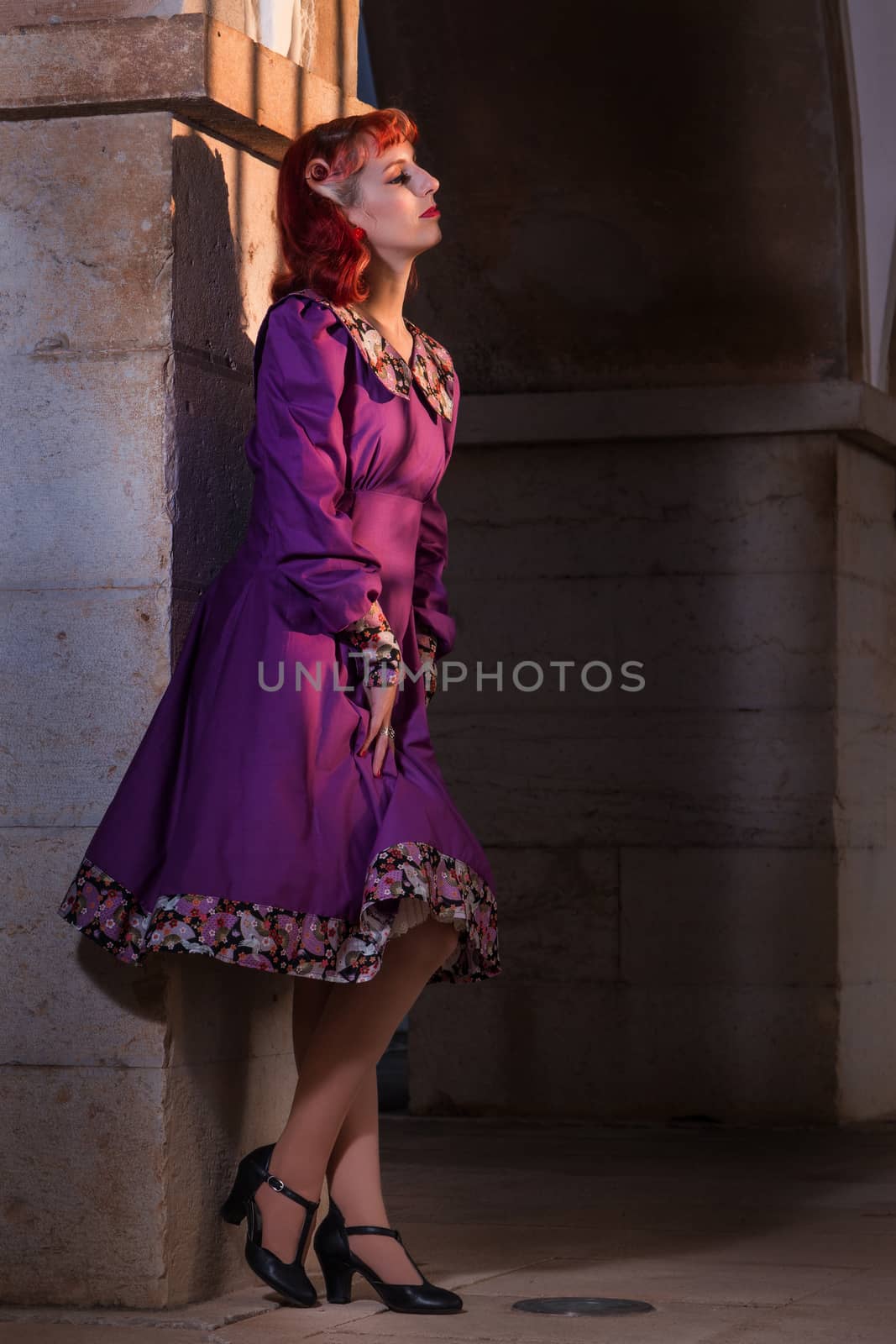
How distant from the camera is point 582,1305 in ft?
13.4

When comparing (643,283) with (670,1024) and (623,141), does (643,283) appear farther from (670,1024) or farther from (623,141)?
(670,1024)

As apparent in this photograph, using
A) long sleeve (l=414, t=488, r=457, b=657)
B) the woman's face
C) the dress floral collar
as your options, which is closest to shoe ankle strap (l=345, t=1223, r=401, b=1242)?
long sleeve (l=414, t=488, r=457, b=657)

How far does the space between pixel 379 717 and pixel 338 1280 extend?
3.38ft

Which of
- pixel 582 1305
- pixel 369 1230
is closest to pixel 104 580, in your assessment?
pixel 369 1230

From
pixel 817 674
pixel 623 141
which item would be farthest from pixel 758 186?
pixel 817 674

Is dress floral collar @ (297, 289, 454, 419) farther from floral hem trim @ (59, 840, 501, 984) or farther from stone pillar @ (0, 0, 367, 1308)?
floral hem trim @ (59, 840, 501, 984)

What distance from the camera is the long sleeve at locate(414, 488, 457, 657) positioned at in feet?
14.5

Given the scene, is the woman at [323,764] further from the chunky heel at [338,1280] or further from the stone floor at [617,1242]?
the stone floor at [617,1242]

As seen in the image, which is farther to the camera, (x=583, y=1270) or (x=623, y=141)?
(x=623, y=141)

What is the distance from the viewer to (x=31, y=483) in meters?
4.21

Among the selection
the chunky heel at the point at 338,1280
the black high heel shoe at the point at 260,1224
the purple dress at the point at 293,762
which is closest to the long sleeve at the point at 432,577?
the purple dress at the point at 293,762

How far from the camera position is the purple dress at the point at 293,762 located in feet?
12.6

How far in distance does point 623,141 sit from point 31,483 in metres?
4.00

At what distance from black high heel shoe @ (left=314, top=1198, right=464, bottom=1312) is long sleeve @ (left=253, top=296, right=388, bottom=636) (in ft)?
3.55
